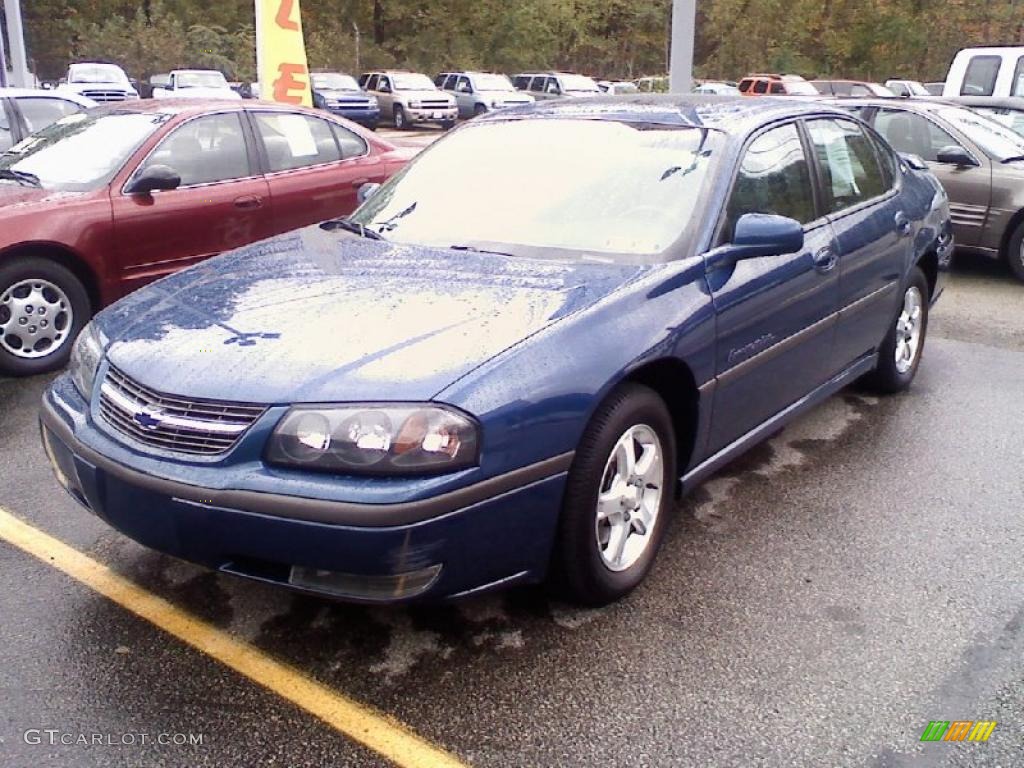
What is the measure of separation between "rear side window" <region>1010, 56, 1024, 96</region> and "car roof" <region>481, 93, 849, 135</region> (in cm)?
931

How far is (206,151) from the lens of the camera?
21.5 feet

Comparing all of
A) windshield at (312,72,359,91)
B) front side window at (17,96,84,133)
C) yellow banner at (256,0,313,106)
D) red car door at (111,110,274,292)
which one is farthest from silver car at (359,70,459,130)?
red car door at (111,110,274,292)

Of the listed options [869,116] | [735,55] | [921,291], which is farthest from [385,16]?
[921,291]

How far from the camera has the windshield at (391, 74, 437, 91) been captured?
1235 inches

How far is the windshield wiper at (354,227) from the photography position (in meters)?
3.96

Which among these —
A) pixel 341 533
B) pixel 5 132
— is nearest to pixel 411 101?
pixel 5 132

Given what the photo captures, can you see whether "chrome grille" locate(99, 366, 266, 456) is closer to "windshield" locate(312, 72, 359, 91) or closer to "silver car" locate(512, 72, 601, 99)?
"windshield" locate(312, 72, 359, 91)

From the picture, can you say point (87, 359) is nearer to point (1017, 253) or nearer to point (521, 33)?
point (1017, 253)

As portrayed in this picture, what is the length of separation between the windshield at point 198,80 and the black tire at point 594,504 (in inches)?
1062

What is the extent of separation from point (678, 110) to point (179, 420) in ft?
8.13

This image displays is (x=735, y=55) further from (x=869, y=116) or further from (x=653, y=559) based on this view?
(x=653, y=559)

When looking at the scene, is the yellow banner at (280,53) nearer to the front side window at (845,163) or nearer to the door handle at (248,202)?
the door handle at (248,202)

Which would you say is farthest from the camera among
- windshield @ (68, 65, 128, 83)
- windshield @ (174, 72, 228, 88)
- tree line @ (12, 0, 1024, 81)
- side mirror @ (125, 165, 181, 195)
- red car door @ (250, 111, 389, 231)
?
tree line @ (12, 0, 1024, 81)

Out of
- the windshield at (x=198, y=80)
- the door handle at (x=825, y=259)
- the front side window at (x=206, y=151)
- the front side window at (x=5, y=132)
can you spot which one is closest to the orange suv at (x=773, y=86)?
the windshield at (x=198, y=80)
